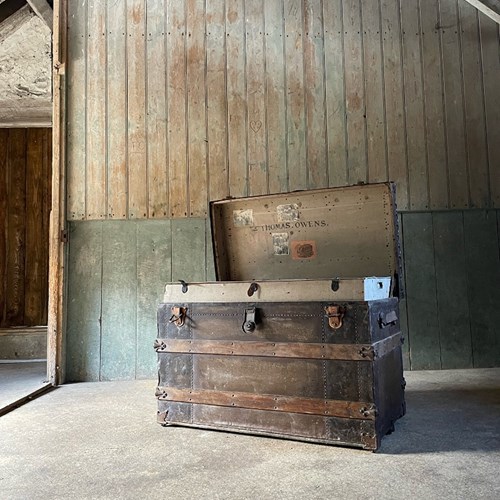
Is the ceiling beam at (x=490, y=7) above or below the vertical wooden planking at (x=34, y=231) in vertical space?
above

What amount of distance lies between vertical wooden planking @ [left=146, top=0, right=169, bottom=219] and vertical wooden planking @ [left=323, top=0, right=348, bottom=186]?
138 cm

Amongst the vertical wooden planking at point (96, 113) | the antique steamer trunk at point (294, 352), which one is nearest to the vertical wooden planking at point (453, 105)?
the antique steamer trunk at point (294, 352)

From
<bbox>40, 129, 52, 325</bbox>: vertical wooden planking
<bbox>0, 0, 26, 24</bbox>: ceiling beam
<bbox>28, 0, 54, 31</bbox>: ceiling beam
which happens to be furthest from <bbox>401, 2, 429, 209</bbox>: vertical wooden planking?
<bbox>40, 129, 52, 325</bbox>: vertical wooden planking

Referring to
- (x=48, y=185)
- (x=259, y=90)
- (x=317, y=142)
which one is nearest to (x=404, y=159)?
(x=317, y=142)

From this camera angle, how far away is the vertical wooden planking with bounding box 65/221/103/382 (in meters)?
3.35

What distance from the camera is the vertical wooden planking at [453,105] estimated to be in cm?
351

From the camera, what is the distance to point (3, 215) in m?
5.18

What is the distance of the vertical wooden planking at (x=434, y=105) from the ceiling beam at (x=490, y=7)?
0.32 meters

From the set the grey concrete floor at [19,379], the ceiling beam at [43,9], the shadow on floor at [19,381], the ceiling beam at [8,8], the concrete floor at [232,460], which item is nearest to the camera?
the concrete floor at [232,460]

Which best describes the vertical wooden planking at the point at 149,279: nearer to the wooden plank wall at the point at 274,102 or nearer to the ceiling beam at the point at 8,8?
the wooden plank wall at the point at 274,102

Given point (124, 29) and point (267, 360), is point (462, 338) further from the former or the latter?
point (124, 29)

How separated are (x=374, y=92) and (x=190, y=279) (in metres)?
2.20

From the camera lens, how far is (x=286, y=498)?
1.39m

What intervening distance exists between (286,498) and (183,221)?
244 centimetres
